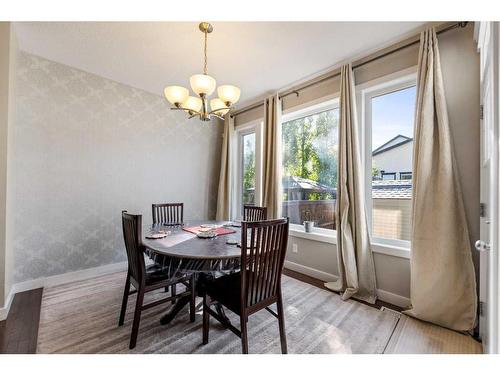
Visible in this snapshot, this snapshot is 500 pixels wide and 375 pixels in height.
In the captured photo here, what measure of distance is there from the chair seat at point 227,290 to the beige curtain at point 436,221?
1.57 m

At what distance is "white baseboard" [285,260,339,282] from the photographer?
2.68 meters

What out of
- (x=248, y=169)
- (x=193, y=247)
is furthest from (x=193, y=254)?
(x=248, y=169)

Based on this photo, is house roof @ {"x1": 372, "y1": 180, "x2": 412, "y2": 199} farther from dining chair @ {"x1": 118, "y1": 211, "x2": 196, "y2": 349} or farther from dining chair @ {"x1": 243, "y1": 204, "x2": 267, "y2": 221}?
dining chair @ {"x1": 118, "y1": 211, "x2": 196, "y2": 349}

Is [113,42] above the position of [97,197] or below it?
above

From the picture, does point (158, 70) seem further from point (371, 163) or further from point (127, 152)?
point (371, 163)

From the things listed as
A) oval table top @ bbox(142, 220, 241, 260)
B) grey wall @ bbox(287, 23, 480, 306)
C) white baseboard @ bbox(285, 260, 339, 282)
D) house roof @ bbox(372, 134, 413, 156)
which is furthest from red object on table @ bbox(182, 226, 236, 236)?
grey wall @ bbox(287, 23, 480, 306)

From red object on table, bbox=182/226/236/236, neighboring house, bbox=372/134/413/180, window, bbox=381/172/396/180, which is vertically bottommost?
red object on table, bbox=182/226/236/236

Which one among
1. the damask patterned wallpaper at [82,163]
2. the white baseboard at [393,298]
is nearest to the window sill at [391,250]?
the white baseboard at [393,298]

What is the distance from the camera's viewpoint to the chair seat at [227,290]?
4.71 ft

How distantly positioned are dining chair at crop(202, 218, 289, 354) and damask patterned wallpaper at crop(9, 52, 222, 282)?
6.91ft

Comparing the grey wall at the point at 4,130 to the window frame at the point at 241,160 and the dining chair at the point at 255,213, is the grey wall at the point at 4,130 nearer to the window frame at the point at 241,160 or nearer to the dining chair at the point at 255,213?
the dining chair at the point at 255,213

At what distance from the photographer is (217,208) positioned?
13.1 feet

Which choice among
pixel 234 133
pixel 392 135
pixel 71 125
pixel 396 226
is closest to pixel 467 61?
pixel 392 135
